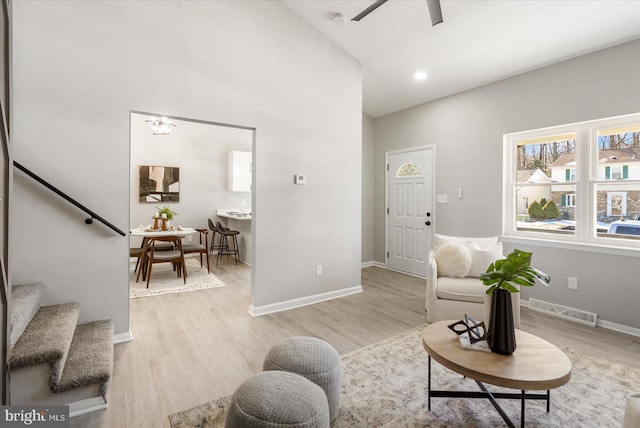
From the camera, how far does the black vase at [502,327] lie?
1734 millimetres

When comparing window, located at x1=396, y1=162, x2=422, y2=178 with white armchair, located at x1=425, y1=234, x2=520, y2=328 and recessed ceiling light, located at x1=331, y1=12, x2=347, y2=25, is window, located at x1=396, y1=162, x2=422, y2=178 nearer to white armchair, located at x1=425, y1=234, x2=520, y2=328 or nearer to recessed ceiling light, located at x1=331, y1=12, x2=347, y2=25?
white armchair, located at x1=425, y1=234, x2=520, y2=328

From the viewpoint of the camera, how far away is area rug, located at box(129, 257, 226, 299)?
430 cm

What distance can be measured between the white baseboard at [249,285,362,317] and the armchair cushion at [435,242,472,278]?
1.31m

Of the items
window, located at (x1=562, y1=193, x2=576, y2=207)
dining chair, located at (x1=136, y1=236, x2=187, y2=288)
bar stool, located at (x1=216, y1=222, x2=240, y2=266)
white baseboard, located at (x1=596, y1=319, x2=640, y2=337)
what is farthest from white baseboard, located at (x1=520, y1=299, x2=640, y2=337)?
bar stool, located at (x1=216, y1=222, x2=240, y2=266)

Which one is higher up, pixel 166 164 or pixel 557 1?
pixel 557 1

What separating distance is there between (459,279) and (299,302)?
5.93 feet

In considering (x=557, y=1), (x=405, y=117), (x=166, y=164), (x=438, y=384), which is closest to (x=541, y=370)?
(x=438, y=384)

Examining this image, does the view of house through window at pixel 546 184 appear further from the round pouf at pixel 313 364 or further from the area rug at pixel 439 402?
the round pouf at pixel 313 364

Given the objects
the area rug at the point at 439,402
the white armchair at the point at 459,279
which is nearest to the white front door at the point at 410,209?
the white armchair at the point at 459,279

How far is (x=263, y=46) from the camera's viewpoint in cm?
347

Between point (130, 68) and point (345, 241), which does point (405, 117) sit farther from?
point (130, 68)

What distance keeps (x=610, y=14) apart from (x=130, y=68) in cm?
422

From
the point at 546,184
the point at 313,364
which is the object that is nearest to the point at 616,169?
the point at 546,184

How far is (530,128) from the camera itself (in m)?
3.76
